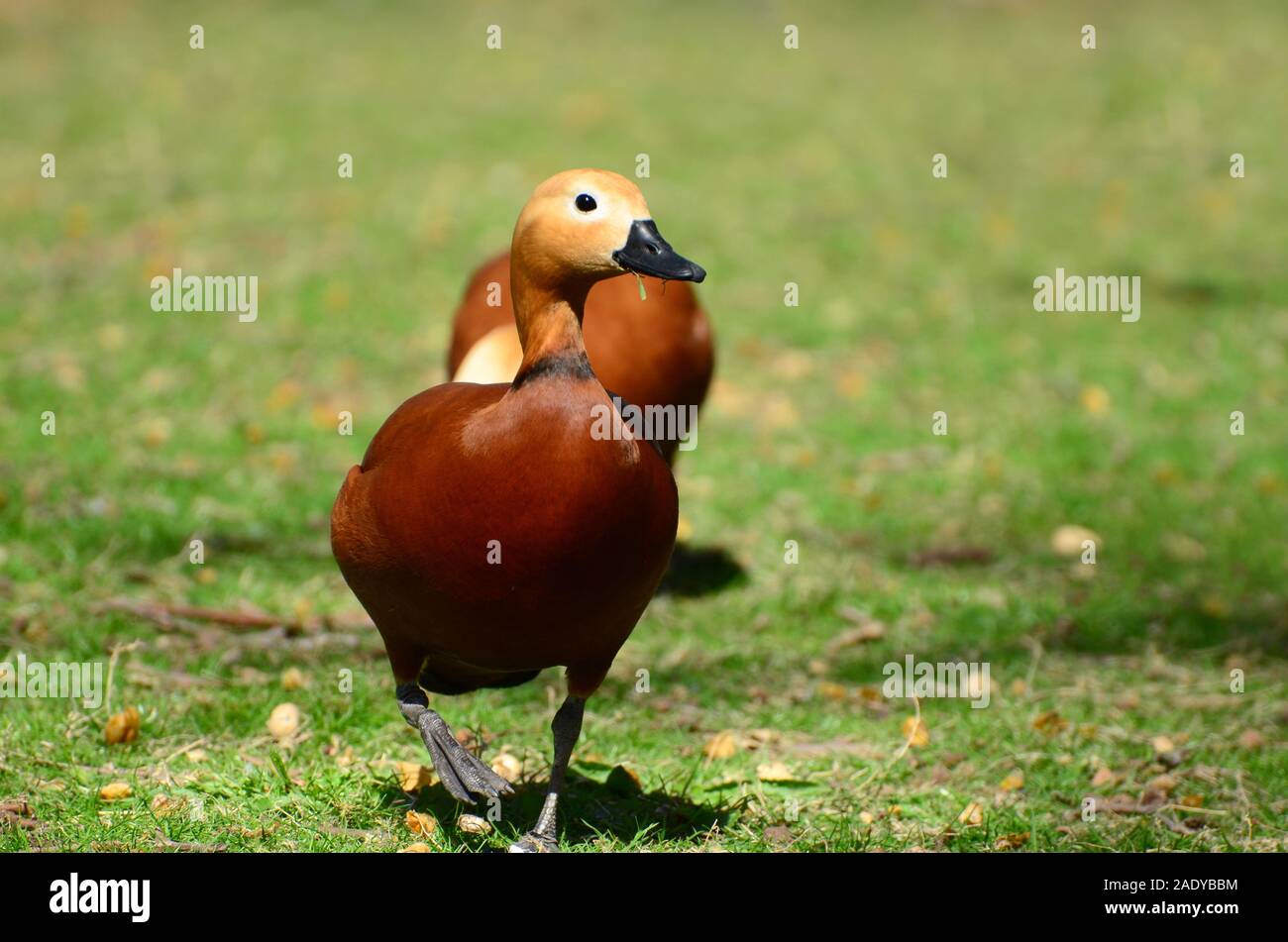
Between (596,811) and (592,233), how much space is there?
1.42m

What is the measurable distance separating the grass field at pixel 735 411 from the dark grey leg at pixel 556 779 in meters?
0.13

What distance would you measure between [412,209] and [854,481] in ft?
12.3

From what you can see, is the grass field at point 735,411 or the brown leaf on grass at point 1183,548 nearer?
the grass field at point 735,411

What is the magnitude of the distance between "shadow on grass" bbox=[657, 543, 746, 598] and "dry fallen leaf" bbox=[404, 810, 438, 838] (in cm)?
189

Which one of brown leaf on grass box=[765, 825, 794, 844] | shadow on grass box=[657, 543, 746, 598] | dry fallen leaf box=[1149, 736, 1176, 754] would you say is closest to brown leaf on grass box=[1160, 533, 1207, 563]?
dry fallen leaf box=[1149, 736, 1176, 754]

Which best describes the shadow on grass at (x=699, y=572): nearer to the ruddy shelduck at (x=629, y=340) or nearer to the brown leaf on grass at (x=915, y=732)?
the ruddy shelduck at (x=629, y=340)

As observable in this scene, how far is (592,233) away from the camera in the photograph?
2.87m

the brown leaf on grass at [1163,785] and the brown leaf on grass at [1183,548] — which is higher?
the brown leaf on grass at [1183,548]

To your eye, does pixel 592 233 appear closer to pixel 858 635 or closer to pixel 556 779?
pixel 556 779

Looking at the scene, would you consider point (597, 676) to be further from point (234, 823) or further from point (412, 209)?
point (412, 209)

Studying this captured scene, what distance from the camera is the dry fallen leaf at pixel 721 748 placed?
3.85 m

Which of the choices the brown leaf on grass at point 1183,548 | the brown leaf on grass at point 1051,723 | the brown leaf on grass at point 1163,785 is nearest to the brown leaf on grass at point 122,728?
the brown leaf on grass at point 1051,723

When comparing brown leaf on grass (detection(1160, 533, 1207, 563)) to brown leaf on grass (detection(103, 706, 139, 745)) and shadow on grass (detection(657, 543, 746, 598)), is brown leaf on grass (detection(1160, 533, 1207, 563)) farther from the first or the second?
brown leaf on grass (detection(103, 706, 139, 745))

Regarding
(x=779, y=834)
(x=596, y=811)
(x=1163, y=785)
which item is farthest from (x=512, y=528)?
(x=1163, y=785)
